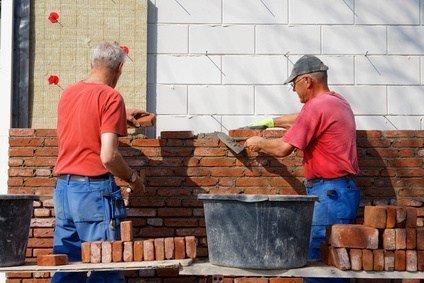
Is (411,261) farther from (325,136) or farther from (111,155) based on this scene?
(111,155)

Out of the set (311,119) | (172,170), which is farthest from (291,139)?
(172,170)

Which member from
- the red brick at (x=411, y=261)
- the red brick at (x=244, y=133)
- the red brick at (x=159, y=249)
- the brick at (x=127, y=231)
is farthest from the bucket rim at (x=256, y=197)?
the red brick at (x=244, y=133)

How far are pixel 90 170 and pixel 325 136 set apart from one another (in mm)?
1500

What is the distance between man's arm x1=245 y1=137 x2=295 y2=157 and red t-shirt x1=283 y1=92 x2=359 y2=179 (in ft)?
0.14

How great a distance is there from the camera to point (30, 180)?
5910mm

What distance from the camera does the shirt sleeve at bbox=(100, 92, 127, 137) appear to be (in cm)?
456

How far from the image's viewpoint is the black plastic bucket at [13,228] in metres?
4.53

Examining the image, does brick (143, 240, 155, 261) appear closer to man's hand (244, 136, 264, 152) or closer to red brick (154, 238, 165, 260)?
red brick (154, 238, 165, 260)

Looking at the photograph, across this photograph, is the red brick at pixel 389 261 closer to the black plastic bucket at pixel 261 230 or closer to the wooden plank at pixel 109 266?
the black plastic bucket at pixel 261 230

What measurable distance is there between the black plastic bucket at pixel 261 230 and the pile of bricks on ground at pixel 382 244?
219 millimetres

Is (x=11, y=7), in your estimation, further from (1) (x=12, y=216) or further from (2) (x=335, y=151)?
(2) (x=335, y=151)

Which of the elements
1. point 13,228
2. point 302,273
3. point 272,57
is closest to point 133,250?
point 13,228

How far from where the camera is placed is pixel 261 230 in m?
4.28

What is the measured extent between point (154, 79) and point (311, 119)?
2034 mm
